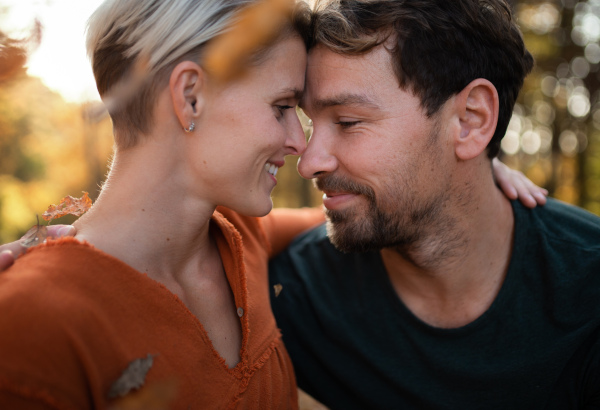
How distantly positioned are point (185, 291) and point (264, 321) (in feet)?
1.44

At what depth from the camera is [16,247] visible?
1677 millimetres

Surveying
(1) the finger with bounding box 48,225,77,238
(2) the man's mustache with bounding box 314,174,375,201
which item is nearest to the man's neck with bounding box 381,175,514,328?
(2) the man's mustache with bounding box 314,174,375,201

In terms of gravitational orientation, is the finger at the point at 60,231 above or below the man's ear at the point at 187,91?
below

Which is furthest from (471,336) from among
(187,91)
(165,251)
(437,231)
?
(187,91)

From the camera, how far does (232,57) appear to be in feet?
6.05

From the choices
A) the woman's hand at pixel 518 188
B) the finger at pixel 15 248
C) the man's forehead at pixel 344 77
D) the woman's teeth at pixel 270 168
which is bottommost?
the finger at pixel 15 248

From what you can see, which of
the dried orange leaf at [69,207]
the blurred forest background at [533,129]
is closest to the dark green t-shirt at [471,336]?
the dried orange leaf at [69,207]

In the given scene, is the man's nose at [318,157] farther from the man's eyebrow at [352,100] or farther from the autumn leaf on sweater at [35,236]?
the autumn leaf on sweater at [35,236]

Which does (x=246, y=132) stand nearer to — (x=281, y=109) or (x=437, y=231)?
(x=281, y=109)

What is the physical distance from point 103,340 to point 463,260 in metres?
1.83

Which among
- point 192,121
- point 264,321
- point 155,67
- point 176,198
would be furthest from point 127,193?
point 264,321

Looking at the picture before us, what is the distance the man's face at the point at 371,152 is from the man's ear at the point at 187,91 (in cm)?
72

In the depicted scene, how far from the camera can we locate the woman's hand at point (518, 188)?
2.65 metres

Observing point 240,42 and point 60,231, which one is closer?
point 60,231
